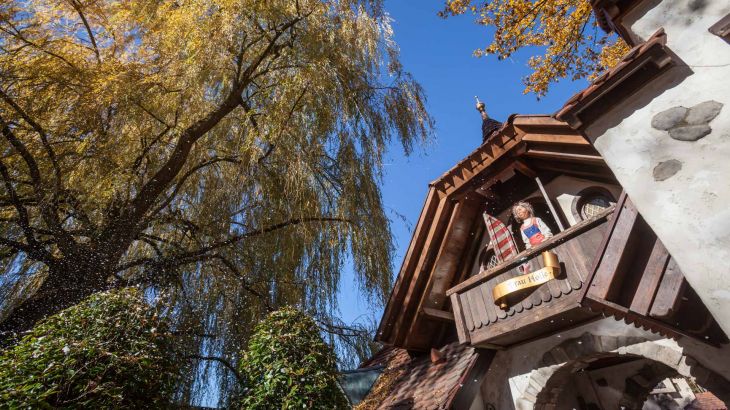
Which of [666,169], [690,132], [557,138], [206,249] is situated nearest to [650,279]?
[666,169]

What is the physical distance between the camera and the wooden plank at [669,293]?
9.87 feet

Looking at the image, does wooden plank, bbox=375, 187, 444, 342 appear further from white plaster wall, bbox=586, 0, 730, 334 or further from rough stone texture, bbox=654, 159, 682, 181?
rough stone texture, bbox=654, 159, 682, 181

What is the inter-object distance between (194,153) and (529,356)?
20.5 feet

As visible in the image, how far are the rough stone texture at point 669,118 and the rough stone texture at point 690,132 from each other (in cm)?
5

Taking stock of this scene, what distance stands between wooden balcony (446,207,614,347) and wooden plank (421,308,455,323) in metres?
0.74

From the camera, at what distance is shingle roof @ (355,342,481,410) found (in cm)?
533

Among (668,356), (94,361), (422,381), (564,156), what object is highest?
(564,156)

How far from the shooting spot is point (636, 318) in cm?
331

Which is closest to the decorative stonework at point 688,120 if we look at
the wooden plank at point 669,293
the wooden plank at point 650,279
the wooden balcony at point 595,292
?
the wooden balcony at point 595,292

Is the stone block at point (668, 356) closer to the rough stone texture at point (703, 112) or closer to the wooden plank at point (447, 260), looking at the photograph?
the rough stone texture at point (703, 112)

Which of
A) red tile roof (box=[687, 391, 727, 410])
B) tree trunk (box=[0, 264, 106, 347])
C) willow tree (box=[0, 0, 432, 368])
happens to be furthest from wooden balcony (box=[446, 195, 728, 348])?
red tile roof (box=[687, 391, 727, 410])

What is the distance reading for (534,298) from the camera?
15.6 ft

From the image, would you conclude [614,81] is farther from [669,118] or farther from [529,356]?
[529,356]

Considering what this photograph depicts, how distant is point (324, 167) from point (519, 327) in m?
3.94
